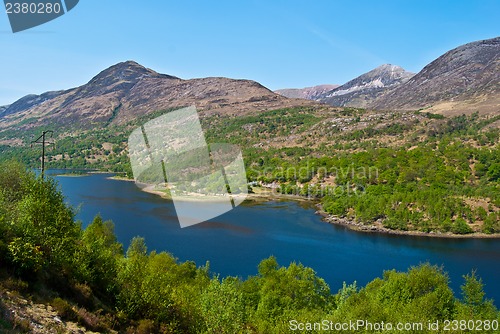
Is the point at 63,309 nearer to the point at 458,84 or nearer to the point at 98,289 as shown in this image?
the point at 98,289

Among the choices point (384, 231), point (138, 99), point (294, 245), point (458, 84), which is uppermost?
point (138, 99)

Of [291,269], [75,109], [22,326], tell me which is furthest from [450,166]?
[75,109]

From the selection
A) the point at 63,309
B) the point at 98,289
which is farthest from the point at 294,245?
the point at 63,309

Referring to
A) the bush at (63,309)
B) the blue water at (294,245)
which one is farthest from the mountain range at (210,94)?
the bush at (63,309)

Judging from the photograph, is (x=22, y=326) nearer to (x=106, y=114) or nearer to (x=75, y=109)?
(x=106, y=114)

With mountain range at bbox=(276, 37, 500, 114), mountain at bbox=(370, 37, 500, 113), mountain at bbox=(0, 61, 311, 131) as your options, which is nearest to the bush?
mountain range at bbox=(276, 37, 500, 114)

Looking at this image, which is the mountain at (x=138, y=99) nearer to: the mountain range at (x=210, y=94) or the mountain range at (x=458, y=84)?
the mountain range at (x=210, y=94)

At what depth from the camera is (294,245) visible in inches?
1383

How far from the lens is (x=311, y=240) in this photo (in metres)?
36.7

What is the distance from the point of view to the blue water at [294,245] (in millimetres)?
28969

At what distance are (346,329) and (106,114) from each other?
507ft

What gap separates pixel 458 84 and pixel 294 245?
13207 cm

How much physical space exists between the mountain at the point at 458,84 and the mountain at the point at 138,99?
157ft

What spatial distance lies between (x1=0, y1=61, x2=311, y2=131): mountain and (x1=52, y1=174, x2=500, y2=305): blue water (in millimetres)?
85563
